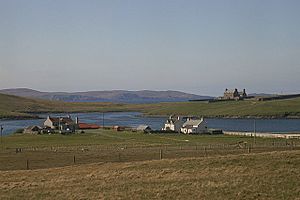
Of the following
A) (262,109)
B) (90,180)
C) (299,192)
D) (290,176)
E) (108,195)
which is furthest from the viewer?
(262,109)

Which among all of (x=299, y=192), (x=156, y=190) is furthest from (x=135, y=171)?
(x=299, y=192)

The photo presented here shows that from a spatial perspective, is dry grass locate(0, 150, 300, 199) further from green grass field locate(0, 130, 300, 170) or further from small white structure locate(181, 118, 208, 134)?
small white structure locate(181, 118, 208, 134)

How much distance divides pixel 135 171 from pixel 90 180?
335 cm

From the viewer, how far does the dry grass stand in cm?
2102

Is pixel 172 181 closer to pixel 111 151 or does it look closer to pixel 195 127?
pixel 111 151

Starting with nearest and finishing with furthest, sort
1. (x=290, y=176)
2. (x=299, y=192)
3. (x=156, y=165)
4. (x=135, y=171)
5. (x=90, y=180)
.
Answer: (x=299, y=192)
(x=290, y=176)
(x=90, y=180)
(x=135, y=171)
(x=156, y=165)

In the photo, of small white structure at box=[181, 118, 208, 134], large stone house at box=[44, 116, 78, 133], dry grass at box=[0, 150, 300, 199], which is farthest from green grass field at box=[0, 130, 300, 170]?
large stone house at box=[44, 116, 78, 133]

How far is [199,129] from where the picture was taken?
343ft

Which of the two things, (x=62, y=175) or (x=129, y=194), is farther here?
(x=62, y=175)

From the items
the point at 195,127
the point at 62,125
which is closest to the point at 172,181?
the point at 195,127

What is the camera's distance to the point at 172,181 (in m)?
24.4

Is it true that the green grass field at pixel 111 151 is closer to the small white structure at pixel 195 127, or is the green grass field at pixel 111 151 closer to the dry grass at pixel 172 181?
the dry grass at pixel 172 181

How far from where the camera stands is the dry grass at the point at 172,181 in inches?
827

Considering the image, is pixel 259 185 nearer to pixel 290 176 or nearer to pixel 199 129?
pixel 290 176
